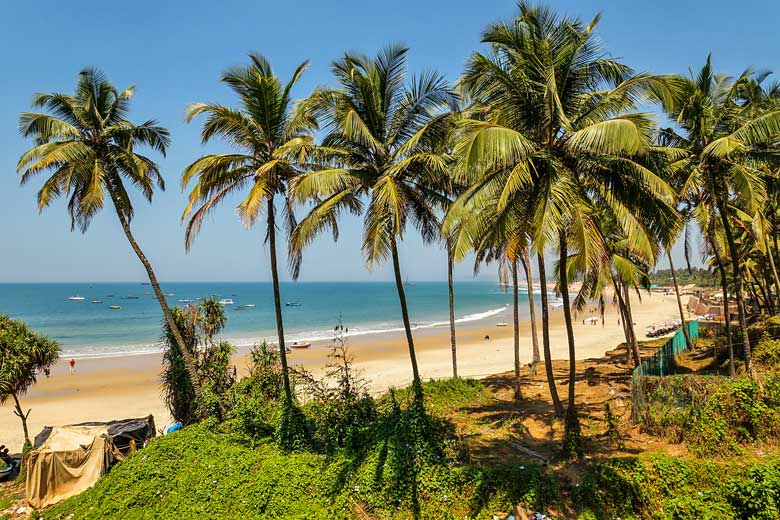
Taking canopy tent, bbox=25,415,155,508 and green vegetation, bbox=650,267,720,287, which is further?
green vegetation, bbox=650,267,720,287

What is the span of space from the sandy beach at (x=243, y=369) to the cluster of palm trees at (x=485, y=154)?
10069 mm

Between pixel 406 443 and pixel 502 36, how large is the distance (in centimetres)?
769

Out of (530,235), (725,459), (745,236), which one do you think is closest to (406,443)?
(530,235)

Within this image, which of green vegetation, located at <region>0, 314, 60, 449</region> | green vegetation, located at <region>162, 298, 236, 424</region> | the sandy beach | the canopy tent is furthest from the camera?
the sandy beach

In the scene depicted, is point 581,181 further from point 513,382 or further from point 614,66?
point 513,382

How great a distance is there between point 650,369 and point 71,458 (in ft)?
47.2

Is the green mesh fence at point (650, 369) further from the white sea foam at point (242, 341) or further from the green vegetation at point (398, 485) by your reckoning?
the white sea foam at point (242, 341)

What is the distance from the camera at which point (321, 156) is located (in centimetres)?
935

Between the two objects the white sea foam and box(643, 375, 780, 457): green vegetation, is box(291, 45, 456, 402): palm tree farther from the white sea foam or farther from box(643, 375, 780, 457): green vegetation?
the white sea foam

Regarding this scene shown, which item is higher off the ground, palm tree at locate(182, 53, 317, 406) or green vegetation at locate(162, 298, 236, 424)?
palm tree at locate(182, 53, 317, 406)

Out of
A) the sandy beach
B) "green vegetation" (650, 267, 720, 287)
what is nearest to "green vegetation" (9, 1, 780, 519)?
the sandy beach

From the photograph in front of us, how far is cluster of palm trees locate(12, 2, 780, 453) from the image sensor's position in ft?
23.2

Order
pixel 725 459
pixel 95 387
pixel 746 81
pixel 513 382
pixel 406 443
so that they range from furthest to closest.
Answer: pixel 95 387, pixel 513 382, pixel 746 81, pixel 406 443, pixel 725 459

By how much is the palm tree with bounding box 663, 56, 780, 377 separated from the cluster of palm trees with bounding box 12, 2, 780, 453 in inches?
1.6
